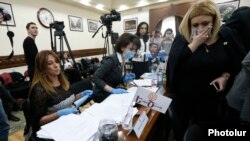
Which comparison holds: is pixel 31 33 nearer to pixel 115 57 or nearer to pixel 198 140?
pixel 115 57

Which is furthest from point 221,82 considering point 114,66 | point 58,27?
point 58,27

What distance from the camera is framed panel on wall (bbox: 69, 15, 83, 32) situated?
504 cm

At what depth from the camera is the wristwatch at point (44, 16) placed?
13.6 feet

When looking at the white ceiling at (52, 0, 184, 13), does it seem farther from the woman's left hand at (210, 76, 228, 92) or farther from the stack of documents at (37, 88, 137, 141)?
the woman's left hand at (210, 76, 228, 92)

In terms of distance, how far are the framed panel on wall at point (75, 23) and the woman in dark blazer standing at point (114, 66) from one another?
3956mm

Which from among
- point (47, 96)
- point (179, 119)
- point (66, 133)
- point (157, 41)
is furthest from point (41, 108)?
point (157, 41)

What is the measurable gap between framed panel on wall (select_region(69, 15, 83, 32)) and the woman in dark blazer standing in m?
3.96

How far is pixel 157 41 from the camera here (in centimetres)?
245

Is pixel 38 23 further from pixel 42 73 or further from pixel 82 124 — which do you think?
pixel 82 124

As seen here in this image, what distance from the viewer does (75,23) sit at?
17.0 ft

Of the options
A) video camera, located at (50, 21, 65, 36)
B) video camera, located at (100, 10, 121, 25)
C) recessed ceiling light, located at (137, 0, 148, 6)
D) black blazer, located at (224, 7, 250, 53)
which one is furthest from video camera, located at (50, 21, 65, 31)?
recessed ceiling light, located at (137, 0, 148, 6)

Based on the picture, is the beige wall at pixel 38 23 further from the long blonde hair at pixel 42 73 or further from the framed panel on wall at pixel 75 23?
the long blonde hair at pixel 42 73

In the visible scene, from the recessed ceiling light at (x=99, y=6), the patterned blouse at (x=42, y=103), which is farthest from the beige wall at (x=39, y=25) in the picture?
the patterned blouse at (x=42, y=103)

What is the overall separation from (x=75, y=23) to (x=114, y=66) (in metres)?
4.17
